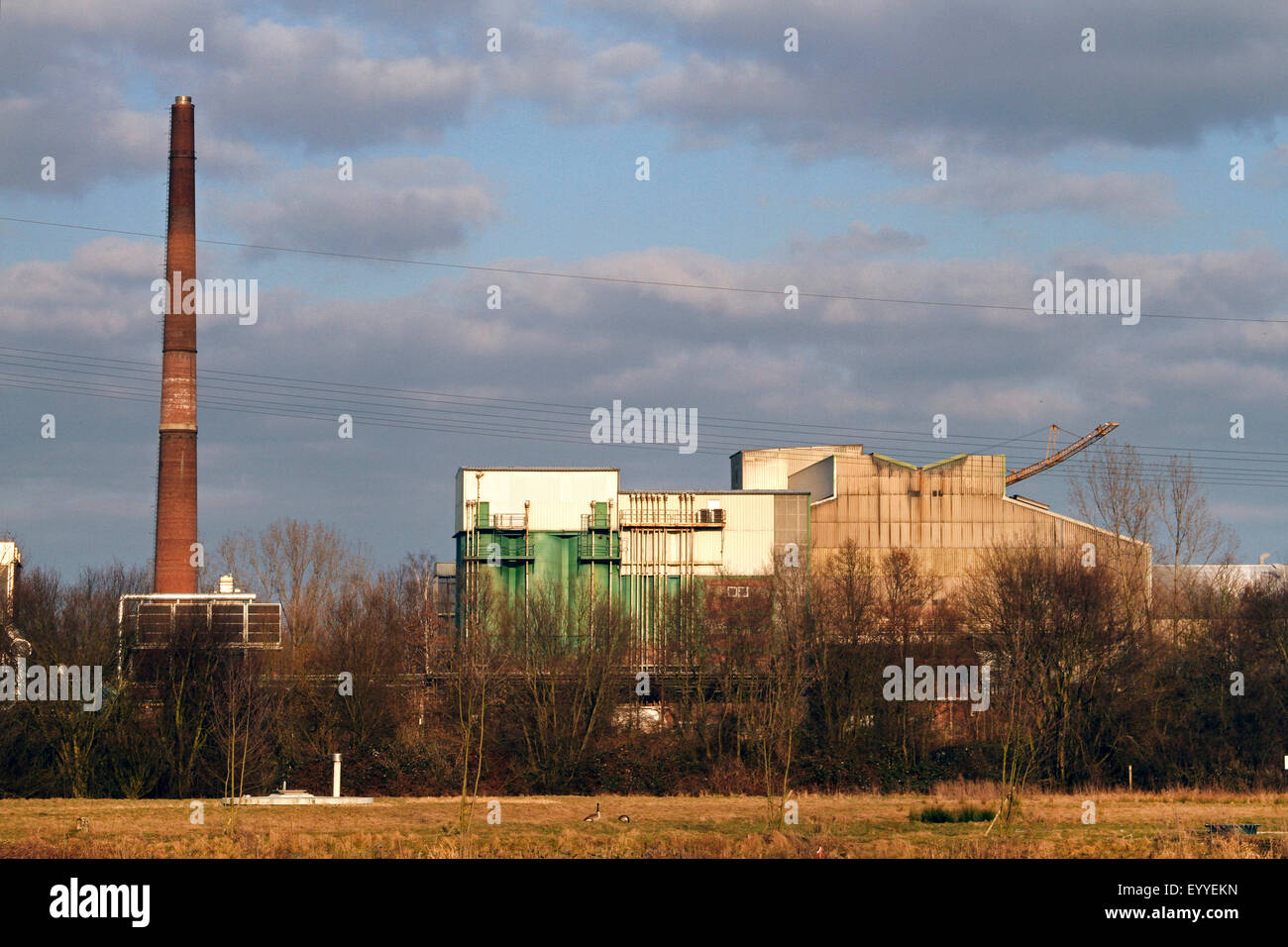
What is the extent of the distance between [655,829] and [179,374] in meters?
33.6

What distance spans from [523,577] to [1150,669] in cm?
A: 2637

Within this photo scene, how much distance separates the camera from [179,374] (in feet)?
194

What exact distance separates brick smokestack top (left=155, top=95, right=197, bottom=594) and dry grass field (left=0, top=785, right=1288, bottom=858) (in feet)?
52.2

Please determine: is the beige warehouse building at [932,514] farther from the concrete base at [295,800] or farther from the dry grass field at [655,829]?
the concrete base at [295,800]

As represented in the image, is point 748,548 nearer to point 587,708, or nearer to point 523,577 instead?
point 523,577

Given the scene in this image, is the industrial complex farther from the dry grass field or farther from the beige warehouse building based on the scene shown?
the dry grass field

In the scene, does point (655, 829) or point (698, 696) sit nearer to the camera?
point (655, 829)

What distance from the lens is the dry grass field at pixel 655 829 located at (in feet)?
93.6

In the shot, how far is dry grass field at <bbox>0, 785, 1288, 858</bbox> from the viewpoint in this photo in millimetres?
28531

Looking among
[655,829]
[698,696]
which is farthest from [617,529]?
[655,829]

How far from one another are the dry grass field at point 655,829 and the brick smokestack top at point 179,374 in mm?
15897

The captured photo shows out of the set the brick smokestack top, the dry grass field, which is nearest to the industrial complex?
the brick smokestack top

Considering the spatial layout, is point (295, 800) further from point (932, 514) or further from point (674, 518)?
point (932, 514)
